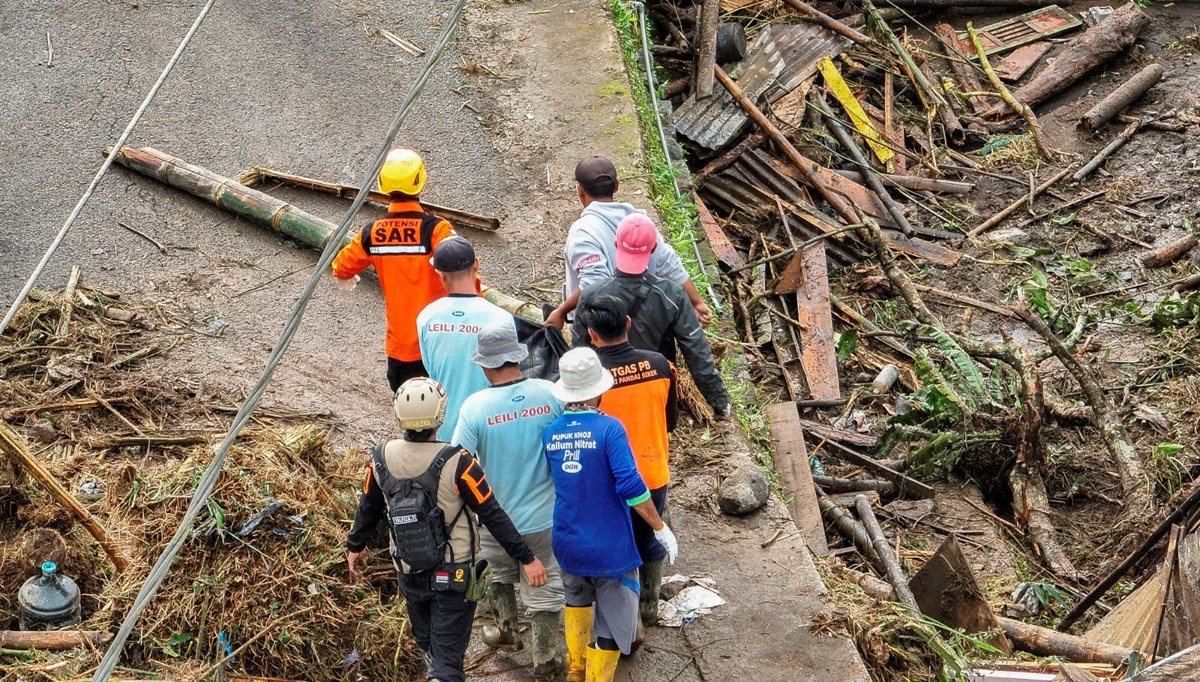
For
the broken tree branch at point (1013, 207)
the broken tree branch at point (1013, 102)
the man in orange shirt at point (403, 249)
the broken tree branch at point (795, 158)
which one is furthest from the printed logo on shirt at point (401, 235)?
the broken tree branch at point (1013, 102)

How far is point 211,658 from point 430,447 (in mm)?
1737

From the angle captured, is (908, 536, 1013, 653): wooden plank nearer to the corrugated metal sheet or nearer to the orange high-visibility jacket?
the orange high-visibility jacket

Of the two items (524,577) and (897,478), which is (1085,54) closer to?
(897,478)

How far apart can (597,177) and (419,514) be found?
8.13 feet

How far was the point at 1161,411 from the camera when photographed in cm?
1044

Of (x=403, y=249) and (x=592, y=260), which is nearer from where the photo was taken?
(x=403, y=249)

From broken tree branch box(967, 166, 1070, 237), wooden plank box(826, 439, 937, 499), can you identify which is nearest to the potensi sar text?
wooden plank box(826, 439, 937, 499)

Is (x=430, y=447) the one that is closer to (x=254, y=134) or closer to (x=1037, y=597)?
(x=1037, y=597)

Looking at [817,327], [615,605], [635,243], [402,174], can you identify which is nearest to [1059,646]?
[615,605]

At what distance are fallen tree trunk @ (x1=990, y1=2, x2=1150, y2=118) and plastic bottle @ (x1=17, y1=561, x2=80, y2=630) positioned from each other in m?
13.0

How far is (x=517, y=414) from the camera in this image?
18.1ft

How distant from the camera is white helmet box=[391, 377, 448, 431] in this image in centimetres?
509

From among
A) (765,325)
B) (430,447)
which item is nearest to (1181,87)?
(765,325)

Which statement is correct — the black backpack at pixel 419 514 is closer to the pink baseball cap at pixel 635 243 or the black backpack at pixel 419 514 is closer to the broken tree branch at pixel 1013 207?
the pink baseball cap at pixel 635 243
